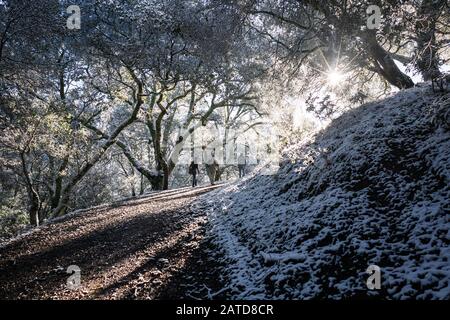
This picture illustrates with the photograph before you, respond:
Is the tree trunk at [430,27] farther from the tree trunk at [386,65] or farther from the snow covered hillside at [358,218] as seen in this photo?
the tree trunk at [386,65]

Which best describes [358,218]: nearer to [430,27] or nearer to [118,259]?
[430,27]

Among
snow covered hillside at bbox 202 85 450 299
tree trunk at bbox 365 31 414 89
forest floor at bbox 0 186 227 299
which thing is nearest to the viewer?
snow covered hillside at bbox 202 85 450 299

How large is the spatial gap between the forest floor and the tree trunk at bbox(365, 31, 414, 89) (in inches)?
294

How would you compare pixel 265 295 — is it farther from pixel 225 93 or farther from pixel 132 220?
pixel 225 93

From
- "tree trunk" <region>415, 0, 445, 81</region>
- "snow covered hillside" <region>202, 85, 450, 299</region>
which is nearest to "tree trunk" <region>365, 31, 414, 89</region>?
"snow covered hillside" <region>202, 85, 450, 299</region>

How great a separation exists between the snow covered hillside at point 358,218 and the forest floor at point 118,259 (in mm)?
648

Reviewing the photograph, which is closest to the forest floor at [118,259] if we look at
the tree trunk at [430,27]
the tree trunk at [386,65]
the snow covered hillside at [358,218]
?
the snow covered hillside at [358,218]

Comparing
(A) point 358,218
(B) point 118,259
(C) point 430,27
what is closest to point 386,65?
(C) point 430,27

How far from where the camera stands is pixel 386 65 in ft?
33.1

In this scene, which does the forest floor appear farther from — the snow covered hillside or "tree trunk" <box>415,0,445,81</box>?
"tree trunk" <box>415,0,445,81</box>

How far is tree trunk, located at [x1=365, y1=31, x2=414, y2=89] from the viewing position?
953cm

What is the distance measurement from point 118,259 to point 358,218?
491cm

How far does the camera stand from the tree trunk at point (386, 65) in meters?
9.53

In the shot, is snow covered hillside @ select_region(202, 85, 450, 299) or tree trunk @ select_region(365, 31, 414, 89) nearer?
snow covered hillside @ select_region(202, 85, 450, 299)
